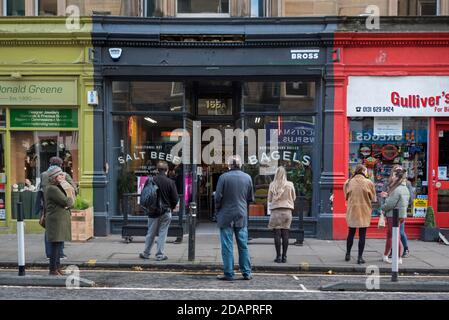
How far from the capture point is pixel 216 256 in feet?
33.9

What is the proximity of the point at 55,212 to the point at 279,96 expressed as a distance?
21.5ft

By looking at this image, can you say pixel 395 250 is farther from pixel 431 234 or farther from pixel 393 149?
pixel 393 149

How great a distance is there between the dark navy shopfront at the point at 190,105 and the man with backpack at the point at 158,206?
227 cm

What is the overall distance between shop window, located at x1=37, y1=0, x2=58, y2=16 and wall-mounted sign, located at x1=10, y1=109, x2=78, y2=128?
98.9 inches

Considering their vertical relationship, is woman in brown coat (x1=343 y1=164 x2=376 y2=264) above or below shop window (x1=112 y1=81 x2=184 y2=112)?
below

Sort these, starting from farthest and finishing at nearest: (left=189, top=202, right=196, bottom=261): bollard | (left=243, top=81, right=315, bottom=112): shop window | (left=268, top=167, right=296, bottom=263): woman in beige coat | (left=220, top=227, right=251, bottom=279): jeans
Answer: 1. (left=243, top=81, right=315, bottom=112): shop window
2. (left=268, top=167, right=296, bottom=263): woman in beige coat
3. (left=189, top=202, right=196, bottom=261): bollard
4. (left=220, top=227, right=251, bottom=279): jeans

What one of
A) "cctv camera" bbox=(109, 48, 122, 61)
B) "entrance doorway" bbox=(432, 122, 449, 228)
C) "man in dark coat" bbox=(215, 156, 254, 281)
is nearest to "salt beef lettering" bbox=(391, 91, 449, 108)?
"entrance doorway" bbox=(432, 122, 449, 228)

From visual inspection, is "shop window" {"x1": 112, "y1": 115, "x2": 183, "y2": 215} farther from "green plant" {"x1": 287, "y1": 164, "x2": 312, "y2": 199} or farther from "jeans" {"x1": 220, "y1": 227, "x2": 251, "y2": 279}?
"jeans" {"x1": 220, "y1": 227, "x2": 251, "y2": 279}

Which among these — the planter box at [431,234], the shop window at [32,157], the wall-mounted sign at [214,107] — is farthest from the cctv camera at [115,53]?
the planter box at [431,234]

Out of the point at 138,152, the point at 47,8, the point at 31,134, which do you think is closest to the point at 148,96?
the point at 138,152

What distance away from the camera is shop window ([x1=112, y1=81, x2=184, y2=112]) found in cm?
1310

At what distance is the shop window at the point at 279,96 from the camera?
1294 centimetres

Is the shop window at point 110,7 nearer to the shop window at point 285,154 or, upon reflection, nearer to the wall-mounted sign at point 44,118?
the wall-mounted sign at point 44,118

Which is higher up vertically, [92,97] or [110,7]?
[110,7]
